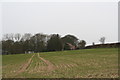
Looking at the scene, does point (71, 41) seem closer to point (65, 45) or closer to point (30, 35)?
point (65, 45)

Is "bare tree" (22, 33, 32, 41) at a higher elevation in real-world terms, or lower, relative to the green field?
higher

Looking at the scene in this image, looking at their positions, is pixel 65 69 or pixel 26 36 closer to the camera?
pixel 65 69

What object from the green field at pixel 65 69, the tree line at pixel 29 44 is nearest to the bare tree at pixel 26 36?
the tree line at pixel 29 44

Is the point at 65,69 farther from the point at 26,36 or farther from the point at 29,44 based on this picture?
the point at 26,36

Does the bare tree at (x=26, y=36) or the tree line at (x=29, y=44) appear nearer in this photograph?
the tree line at (x=29, y=44)

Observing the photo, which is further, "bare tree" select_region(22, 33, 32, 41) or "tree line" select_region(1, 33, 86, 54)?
"bare tree" select_region(22, 33, 32, 41)

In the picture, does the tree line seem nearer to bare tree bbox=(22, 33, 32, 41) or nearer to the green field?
bare tree bbox=(22, 33, 32, 41)

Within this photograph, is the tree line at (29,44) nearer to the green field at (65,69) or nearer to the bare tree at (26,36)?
the bare tree at (26,36)

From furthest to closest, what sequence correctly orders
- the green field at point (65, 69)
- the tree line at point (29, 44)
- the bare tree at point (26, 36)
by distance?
the bare tree at point (26, 36)
the tree line at point (29, 44)
the green field at point (65, 69)

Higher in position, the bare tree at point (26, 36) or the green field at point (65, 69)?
the bare tree at point (26, 36)

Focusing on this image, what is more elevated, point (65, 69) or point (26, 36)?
point (26, 36)

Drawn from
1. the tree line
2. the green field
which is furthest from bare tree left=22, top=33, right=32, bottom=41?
the green field

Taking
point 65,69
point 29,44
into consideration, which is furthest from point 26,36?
point 65,69

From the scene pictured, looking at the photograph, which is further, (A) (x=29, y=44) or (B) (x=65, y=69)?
(A) (x=29, y=44)
